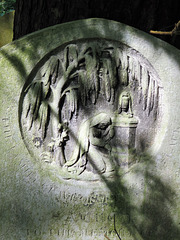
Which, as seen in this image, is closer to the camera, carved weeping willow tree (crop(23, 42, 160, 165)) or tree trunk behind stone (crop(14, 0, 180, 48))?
carved weeping willow tree (crop(23, 42, 160, 165))

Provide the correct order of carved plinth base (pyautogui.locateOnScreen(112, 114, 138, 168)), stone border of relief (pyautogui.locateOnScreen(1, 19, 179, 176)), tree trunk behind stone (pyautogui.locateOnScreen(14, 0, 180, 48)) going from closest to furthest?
stone border of relief (pyautogui.locateOnScreen(1, 19, 179, 176)), carved plinth base (pyautogui.locateOnScreen(112, 114, 138, 168)), tree trunk behind stone (pyautogui.locateOnScreen(14, 0, 180, 48))

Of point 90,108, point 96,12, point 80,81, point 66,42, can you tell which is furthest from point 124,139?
point 96,12

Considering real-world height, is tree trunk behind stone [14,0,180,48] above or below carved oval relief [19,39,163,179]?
above

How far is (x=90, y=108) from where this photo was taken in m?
2.37

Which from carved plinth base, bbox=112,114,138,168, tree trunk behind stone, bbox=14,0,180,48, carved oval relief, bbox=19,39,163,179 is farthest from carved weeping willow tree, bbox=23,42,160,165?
tree trunk behind stone, bbox=14,0,180,48

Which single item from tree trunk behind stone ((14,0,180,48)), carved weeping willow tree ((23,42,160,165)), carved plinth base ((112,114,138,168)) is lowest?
carved plinth base ((112,114,138,168))

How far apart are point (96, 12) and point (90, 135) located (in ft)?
4.09

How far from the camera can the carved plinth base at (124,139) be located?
92.6 inches

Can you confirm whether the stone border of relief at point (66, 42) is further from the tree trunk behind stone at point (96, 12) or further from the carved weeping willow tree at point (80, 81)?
the tree trunk behind stone at point (96, 12)

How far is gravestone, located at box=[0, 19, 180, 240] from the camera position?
2244mm

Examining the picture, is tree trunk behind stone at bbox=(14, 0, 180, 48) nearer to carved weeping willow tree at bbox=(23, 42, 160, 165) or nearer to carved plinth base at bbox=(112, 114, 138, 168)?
carved weeping willow tree at bbox=(23, 42, 160, 165)

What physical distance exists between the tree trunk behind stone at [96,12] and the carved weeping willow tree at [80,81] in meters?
0.58

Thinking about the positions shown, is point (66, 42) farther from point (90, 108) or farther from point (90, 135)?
point (90, 135)

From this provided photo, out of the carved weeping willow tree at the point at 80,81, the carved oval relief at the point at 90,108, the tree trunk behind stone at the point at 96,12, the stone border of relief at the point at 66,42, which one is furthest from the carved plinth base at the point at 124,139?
the tree trunk behind stone at the point at 96,12
